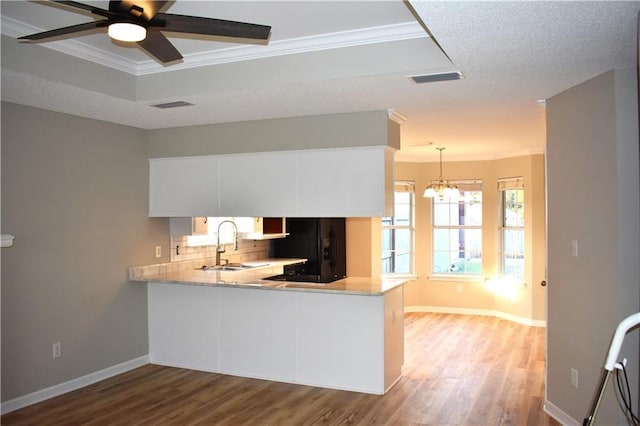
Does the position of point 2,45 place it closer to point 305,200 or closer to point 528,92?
point 305,200

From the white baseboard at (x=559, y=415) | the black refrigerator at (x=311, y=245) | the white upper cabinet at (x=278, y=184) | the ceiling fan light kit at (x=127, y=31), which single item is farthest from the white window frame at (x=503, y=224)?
the ceiling fan light kit at (x=127, y=31)

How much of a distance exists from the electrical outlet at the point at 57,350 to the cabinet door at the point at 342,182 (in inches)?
93.3

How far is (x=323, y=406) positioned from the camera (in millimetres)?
4336

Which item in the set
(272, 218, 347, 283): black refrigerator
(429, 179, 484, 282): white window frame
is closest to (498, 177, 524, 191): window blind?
(429, 179, 484, 282): white window frame

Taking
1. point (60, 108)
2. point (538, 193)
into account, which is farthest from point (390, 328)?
point (538, 193)

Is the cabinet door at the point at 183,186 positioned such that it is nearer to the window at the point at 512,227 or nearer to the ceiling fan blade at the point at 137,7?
the ceiling fan blade at the point at 137,7

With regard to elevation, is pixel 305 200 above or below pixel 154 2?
below

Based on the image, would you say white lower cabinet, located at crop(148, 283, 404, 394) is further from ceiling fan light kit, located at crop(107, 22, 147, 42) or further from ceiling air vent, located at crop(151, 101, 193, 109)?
ceiling fan light kit, located at crop(107, 22, 147, 42)

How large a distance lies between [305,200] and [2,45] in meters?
2.64

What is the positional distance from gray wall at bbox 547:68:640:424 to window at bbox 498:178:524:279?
13.0 ft

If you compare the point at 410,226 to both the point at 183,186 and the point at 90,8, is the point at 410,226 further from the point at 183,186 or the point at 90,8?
the point at 90,8

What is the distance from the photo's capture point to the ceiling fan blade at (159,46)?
8.89 ft

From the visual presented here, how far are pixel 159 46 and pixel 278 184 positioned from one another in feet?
7.94

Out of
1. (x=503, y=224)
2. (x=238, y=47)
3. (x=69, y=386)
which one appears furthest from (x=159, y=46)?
(x=503, y=224)
